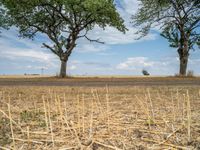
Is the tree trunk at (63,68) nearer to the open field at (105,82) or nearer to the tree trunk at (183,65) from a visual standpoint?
the open field at (105,82)

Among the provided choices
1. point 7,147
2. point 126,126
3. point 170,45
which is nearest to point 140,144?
point 126,126

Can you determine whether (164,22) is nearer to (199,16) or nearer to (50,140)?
(199,16)

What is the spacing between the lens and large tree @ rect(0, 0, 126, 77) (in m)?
36.4

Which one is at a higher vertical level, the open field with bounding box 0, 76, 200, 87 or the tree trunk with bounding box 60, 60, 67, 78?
the tree trunk with bounding box 60, 60, 67, 78

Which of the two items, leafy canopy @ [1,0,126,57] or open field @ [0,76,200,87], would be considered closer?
open field @ [0,76,200,87]

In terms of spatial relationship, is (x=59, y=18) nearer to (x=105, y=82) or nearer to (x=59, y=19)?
(x=59, y=19)

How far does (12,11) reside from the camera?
3784 cm

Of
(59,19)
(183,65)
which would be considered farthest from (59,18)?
(183,65)

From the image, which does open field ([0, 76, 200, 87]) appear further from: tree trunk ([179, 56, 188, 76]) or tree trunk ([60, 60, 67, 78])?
tree trunk ([179, 56, 188, 76])

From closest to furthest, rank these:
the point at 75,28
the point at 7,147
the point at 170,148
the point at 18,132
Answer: the point at 170,148
the point at 7,147
the point at 18,132
the point at 75,28

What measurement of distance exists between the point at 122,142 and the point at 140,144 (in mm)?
247

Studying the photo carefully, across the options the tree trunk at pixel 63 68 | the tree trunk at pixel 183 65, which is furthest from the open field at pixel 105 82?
the tree trunk at pixel 183 65

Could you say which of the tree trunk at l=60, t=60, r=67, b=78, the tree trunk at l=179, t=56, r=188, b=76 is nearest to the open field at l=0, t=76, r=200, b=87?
the tree trunk at l=60, t=60, r=67, b=78

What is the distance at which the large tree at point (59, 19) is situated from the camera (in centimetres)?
3641
